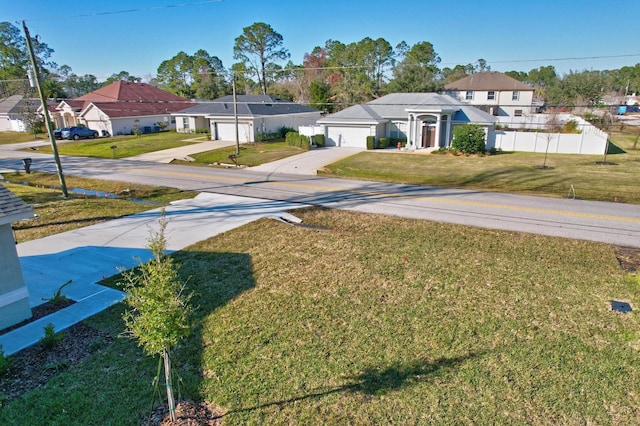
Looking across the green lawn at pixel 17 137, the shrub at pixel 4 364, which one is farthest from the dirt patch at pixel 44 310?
the green lawn at pixel 17 137

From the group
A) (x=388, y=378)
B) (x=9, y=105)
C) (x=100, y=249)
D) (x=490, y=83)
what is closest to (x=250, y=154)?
(x=100, y=249)

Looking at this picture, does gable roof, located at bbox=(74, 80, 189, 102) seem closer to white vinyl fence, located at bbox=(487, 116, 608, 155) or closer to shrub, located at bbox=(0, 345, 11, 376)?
white vinyl fence, located at bbox=(487, 116, 608, 155)

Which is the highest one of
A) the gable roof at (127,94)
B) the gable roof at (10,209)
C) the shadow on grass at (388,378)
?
the gable roof at (127,94)

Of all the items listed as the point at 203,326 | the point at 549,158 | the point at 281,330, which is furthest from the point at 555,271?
the point at 549,158

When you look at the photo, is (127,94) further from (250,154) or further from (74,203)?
(74,203)

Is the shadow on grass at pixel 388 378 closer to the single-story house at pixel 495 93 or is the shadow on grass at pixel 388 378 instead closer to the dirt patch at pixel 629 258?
the dirt patch at pixel 629 258

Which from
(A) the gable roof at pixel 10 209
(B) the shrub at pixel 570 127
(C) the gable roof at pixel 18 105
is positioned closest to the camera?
(A) the gable roof at pixel 10 209

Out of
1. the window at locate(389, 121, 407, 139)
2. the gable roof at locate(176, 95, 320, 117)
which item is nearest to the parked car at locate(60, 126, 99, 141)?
the gable roof at locate(176, 95, 320, 117)
